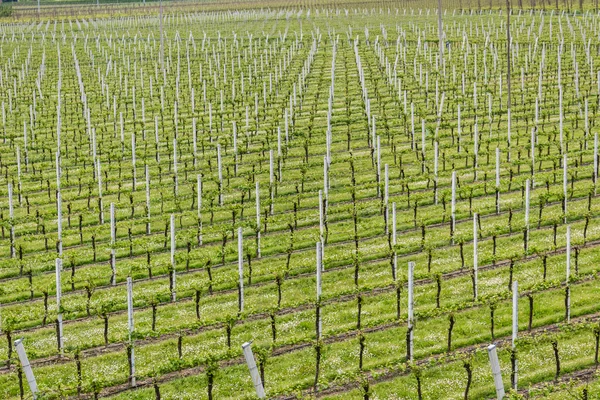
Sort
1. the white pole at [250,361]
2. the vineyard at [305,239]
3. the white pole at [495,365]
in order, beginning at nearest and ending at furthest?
the white pole at [250,361] → the white pole at [495,365] → the vineyard at [305,239]

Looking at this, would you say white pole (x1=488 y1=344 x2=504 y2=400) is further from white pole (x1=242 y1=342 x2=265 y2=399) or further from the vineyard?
white pole (x1=242 y1=342 x2=265 y2=399)

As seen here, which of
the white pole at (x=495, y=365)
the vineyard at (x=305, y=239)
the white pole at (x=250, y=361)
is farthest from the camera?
the vineyard at (x=305, y=239)

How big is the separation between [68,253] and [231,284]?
18.2 ft

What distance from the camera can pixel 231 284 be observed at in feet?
78.8

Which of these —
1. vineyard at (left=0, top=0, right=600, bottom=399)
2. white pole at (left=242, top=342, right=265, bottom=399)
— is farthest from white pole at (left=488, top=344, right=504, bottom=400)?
white pole at (left=242, top=342, right=265, bottom=399)

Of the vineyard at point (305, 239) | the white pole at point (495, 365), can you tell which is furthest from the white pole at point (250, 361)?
the white pole at point (495, 365)

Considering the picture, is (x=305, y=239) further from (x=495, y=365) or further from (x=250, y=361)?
(x=495, y=365)

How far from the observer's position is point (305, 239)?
27.1 metres

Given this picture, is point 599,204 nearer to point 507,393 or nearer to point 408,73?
point 507,393

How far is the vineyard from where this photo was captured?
19188 millimetres

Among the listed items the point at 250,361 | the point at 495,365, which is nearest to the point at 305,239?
the point at 250,361

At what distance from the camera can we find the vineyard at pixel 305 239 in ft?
63.0

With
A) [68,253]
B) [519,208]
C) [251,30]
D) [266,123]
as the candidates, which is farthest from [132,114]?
[251,30]

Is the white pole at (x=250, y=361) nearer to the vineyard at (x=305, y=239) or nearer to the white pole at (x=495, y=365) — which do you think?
the vineyard at (x=305, y=239)
